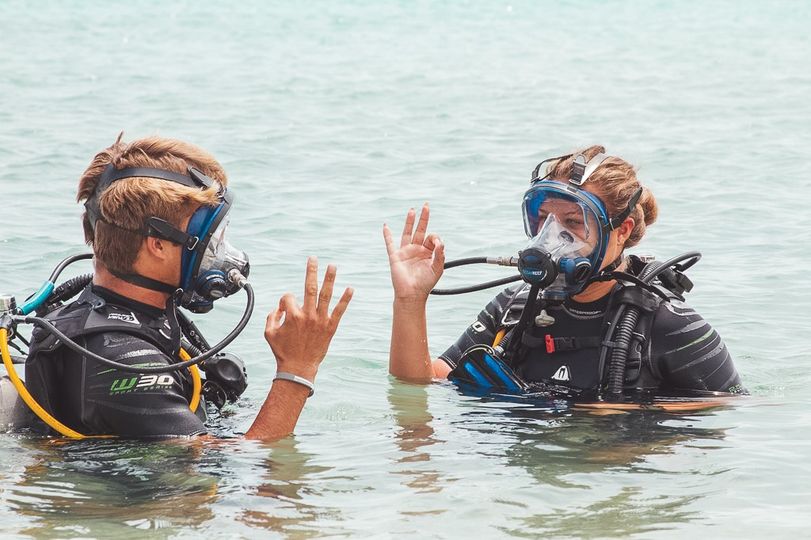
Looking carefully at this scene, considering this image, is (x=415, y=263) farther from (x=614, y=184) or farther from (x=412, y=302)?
(x=614, y=184)

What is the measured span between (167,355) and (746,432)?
2.13 m

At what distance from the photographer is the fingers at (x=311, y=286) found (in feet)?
11.6

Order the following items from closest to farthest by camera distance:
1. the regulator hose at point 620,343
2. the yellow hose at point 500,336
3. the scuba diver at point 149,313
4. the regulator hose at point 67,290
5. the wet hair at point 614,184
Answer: the scuba diver at point 149,313 < the regulator hose at point 67,290 < the regulator hose at point 620,343 < the wet hair at point 614,184 < the yellow hose at point 500,336

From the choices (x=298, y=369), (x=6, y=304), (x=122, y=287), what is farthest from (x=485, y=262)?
(x=6, y=304)

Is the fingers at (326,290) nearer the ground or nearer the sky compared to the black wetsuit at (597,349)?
nearer the sky

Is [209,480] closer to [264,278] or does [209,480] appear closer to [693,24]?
[264,278]

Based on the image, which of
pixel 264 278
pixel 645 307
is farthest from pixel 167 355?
pixel 264 278

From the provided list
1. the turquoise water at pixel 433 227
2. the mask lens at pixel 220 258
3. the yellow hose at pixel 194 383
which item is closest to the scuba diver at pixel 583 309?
the turquoise water at pixel 433 227

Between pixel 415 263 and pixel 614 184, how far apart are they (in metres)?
0.81

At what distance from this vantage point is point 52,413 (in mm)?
3717

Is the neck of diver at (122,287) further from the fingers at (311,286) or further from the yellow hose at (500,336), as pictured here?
the yellow hose at (500,336)

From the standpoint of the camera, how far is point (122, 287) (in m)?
3.76

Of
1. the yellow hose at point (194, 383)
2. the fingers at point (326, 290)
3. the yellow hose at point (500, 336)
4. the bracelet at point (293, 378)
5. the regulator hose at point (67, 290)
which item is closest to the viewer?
the fingers at point (326, 290)

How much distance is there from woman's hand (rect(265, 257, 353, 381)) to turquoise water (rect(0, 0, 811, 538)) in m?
0.41
